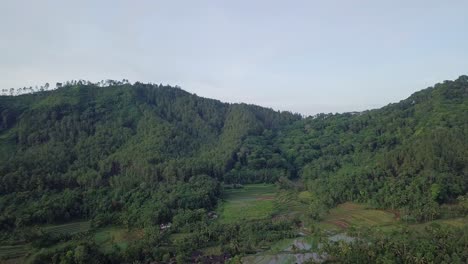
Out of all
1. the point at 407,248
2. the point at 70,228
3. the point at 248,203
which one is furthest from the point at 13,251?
the point at 407,248

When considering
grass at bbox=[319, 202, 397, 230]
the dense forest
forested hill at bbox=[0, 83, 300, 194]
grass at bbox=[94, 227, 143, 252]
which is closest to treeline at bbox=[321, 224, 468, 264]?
the dense forest

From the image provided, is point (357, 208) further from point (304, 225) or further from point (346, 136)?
point (346, 136)

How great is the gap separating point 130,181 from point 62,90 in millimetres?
41700

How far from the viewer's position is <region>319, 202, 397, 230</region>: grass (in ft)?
117

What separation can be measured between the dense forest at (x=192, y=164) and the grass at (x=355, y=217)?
104cm

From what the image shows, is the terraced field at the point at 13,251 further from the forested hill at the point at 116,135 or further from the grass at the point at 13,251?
the forested hill at the point at 116,135

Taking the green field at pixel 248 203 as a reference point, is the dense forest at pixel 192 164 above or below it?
above

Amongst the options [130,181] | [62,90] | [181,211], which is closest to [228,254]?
[181,211]

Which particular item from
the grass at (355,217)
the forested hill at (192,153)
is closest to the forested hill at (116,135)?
the forested hill at (192,153)

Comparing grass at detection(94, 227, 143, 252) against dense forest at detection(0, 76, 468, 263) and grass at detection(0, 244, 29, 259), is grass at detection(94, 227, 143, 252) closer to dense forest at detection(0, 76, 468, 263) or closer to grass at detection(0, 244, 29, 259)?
dense forest at detection(0, 76, 468, 263)

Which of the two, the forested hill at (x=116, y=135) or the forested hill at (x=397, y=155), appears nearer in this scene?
the forested hill at (x=397, y=155)

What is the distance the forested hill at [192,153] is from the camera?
3866cm

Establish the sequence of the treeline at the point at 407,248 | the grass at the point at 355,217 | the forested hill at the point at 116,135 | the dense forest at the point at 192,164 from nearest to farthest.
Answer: the treeline at the point at 407,248
the dense forest at the point at 192,164
the grass at the point at 355,217
the forested hill at the point at 116,135

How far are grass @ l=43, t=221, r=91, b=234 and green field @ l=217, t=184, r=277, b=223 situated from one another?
46.8 ft
